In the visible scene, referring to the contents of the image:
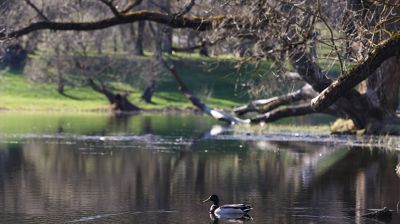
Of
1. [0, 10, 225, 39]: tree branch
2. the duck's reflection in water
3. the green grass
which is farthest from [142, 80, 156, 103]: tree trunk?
the duck's reflection in water

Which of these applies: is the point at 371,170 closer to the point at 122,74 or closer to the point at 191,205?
the point at 191,205

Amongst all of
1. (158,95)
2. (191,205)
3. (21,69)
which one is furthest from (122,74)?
(191,205)

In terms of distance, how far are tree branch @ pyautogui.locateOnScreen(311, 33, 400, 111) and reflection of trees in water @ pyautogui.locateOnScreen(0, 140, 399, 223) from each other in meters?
2.59

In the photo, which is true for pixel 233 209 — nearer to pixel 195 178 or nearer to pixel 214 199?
pixel 214 199

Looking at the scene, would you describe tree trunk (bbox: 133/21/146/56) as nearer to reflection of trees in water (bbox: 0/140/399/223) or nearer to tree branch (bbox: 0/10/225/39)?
reflection of trees in water (bbox: 0/140/399/223)

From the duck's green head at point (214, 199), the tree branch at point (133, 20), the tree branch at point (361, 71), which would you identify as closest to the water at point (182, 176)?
the duck's green head at point (214, 199)

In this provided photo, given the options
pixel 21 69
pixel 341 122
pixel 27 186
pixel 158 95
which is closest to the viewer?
pixel 27 186

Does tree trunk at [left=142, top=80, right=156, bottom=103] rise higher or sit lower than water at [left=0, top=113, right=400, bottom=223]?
higher

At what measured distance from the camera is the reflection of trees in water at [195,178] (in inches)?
996

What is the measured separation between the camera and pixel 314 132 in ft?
159

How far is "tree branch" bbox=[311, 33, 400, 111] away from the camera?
2483cm

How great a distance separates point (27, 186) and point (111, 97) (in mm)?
41889

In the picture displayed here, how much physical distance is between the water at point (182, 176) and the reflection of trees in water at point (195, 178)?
3cm

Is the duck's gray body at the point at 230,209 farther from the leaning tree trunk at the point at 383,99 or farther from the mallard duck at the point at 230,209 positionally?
the leaning tree trunk at the point at 383,99
